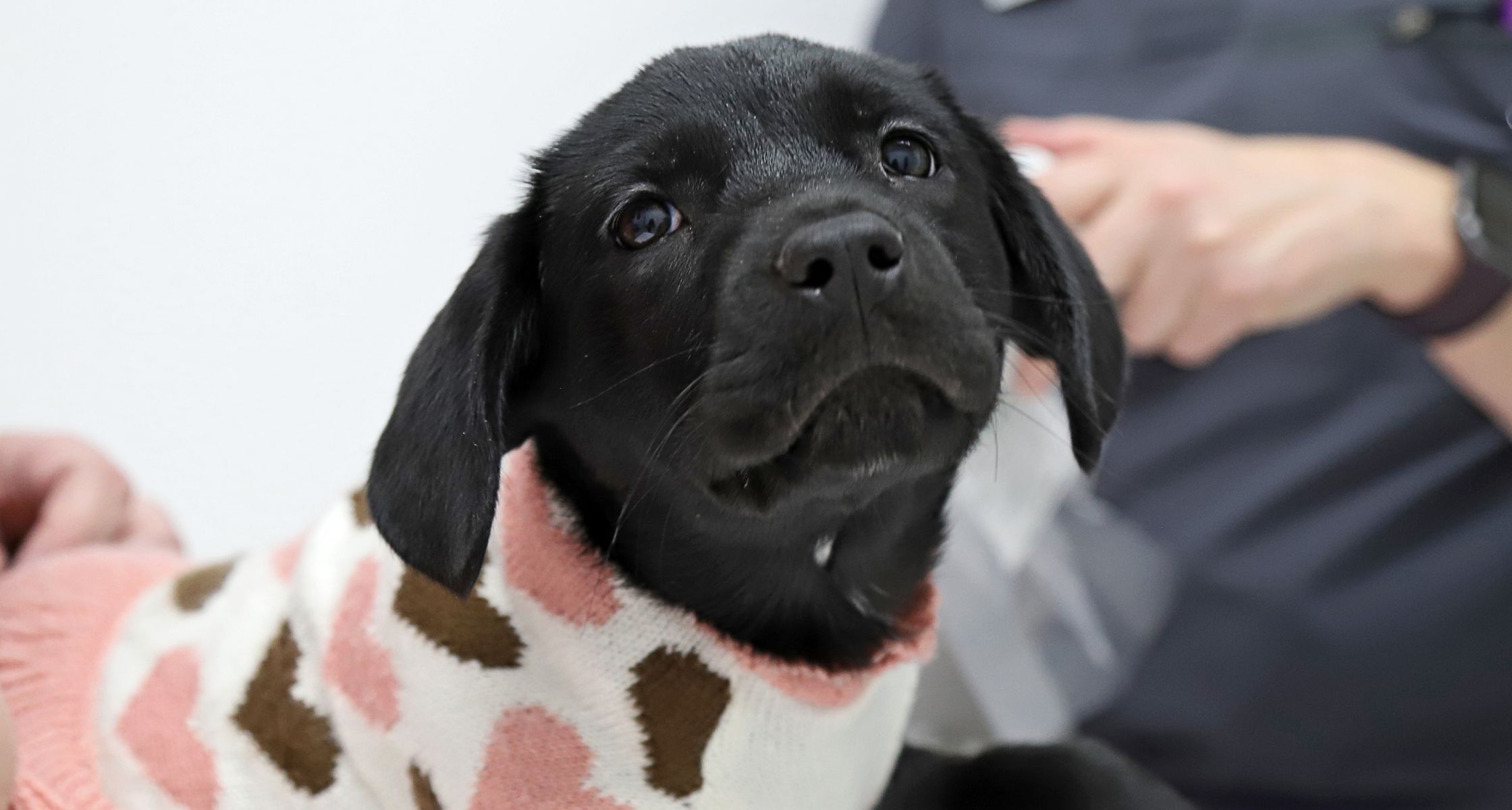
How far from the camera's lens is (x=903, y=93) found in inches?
31.3

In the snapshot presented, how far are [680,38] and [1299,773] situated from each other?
120cm

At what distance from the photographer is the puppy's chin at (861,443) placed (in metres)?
0.64

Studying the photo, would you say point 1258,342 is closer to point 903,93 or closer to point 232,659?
point 903,93

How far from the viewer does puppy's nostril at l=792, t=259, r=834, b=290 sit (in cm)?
61

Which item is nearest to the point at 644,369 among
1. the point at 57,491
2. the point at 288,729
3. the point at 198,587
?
the point at 288,729

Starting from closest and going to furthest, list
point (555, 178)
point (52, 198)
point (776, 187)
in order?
point (776, 187) < point (555, 178) < point (52, 198)

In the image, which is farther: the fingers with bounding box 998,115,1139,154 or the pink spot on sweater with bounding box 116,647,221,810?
the fingers with bounding box 998,115,1139,154

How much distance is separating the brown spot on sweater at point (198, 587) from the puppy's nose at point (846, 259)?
2.08 ft

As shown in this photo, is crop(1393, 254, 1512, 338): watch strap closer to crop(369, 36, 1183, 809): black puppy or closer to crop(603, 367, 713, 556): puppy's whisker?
crop(369, 36, 1183, 809): black puppy

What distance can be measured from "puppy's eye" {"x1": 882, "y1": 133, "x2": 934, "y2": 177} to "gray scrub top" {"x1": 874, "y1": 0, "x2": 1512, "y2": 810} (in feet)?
1.59

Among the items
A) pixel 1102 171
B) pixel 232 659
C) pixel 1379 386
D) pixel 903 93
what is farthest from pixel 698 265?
pixel 1379 386

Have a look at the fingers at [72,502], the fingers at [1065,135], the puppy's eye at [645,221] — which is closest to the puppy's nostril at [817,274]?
the puppy's eye at [645,221]

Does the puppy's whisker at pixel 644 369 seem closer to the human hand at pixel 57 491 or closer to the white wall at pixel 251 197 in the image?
the human hand at pixel 57 491

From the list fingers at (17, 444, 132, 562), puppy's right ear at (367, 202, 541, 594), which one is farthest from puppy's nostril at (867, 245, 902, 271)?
fingers at (17, 444, 132, 562)
